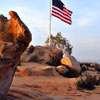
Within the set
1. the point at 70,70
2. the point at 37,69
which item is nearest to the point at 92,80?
the point at 70,70

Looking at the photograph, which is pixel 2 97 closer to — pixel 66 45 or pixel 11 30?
pixel 11 30

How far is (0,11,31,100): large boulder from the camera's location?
10.7 feet

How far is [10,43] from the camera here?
3.28m

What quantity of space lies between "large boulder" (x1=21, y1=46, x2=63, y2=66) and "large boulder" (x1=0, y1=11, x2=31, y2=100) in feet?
33.6

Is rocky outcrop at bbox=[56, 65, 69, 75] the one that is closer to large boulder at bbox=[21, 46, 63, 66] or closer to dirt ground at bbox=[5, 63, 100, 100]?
dirt ground at bbox=[5, 63, 100, 100]

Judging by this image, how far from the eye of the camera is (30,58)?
1399 centimetres

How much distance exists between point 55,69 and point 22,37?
28.7 ft

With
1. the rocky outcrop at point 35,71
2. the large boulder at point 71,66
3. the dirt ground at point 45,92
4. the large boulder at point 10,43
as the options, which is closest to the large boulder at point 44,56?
the large boulder at point 71,66

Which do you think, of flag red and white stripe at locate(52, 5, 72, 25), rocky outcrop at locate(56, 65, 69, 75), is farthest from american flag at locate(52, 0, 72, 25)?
rocky outcrop at locate(56, 65, 69, 75)

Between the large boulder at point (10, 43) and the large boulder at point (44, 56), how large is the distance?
1024 centimetres

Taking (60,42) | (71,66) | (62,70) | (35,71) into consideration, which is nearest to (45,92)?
(35,71)

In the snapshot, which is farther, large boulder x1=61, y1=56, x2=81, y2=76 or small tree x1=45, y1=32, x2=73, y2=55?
small tree x1=45, y1=32, x2=73, y2=55

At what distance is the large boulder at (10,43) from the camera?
3249mm

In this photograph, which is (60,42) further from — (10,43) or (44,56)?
(10,43)
